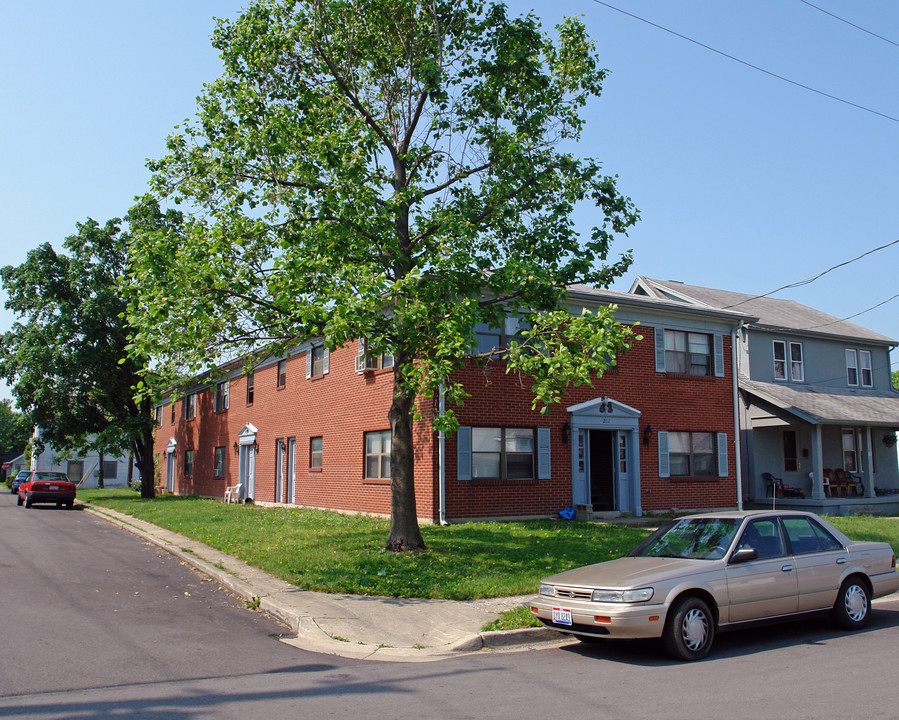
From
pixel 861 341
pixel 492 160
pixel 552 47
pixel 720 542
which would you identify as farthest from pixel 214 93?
pixel 861 341

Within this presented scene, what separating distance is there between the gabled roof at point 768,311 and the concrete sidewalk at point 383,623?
2017 centimetres

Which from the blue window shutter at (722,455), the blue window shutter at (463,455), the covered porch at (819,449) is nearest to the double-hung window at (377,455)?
the blue window shutter at (463,455)

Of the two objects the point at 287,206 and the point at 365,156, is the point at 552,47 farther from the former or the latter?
the point at 287,206

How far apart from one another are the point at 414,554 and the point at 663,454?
36.5 feet

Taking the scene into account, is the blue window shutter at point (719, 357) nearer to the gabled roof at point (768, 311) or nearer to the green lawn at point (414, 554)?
the gabled roof at point (768, 311)

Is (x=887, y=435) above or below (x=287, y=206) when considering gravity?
below

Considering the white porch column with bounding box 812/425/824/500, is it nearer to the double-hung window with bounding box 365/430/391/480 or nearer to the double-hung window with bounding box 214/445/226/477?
the double-hung window with bounding box 365/430/391/480

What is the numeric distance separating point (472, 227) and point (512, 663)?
6768 millimetres

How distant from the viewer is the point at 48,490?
3047 centimetres

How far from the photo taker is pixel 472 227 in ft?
39.5

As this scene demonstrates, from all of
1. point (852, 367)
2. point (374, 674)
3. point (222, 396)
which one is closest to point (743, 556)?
point (374, 674)

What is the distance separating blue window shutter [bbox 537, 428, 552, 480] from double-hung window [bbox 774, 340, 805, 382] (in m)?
12.1

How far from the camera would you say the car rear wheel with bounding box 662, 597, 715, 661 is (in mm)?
7340

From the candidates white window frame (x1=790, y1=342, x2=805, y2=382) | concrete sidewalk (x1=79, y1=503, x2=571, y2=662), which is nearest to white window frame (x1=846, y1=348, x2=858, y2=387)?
white window frame (x1=790, y1=342, x2=805, y2=382)
